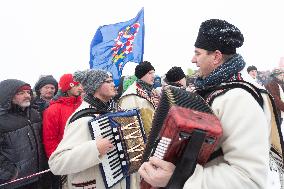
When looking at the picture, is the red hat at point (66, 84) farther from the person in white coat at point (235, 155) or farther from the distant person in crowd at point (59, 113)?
the person in white coat at point (235, 155)

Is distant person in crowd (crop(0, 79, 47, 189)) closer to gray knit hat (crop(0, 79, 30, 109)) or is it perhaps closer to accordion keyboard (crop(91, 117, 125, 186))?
gray knit hat (crop(0, 79, 30, 109))

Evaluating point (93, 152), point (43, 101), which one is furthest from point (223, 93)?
point (43, 101)

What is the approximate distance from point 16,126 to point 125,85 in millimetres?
4017

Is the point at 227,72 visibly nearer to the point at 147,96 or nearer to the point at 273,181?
the point at 273,181

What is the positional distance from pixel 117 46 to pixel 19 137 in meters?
4.09

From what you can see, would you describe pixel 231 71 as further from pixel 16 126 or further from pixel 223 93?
pixel 16 126

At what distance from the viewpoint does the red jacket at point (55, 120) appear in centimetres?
462

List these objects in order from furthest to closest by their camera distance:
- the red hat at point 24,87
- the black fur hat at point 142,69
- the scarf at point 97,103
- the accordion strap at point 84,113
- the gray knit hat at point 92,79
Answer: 1. the black fur hat at point 142,69
2. the red hat at point 24,87
3. the gray knit hat at point 92,79
4. the scarf at point 97,103
5. the accordion strap at point 84,113

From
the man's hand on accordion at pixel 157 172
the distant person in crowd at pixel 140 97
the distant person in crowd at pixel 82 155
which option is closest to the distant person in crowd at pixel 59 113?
the distant person in crowd at pixel 140 97

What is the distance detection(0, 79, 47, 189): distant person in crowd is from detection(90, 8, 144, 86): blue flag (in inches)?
127

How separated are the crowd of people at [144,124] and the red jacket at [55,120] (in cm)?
1

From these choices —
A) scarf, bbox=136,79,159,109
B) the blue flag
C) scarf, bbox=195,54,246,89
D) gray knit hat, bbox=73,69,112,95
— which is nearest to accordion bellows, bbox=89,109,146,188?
gray knit hat, bbox=73,69,112,95

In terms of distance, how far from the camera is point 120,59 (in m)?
7.81

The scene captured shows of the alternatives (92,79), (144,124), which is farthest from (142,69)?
(144,124)
